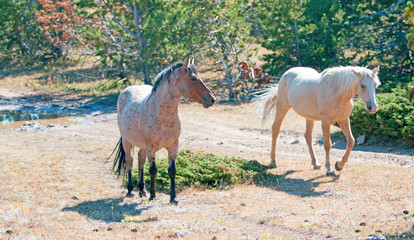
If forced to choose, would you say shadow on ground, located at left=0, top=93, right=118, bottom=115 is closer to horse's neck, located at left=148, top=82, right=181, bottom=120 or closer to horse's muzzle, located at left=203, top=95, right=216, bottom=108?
horse's neck, located at left=148, top=82, right=181, bottom=120

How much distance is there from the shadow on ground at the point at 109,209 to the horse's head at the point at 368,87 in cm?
429

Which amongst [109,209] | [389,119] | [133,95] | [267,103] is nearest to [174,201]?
[109,209]

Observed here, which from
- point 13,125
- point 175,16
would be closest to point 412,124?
point 175,16

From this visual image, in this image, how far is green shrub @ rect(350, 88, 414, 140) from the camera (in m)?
11.9

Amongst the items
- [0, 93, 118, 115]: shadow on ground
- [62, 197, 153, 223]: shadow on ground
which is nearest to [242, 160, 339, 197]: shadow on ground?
[62, 197, 153, 223]: shadow on ground

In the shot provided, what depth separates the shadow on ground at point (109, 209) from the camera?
6930 millimetres

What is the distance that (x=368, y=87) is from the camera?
8.65 metres

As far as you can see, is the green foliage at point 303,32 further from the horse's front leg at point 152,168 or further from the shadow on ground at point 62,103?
the horse's front leg at point 152,168

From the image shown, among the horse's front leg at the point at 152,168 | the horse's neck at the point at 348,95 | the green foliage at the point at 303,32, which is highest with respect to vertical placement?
the green foliage at the point at 303,32

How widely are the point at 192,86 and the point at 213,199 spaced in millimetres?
2066

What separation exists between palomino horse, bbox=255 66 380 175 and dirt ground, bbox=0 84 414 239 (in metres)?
0.82

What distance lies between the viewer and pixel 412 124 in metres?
11.7

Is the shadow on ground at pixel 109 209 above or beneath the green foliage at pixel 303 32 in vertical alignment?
beneath

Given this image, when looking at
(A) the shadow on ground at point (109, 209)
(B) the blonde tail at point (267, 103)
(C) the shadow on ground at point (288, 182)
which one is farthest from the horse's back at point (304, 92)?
(A) the shadow on ground at point (109, 209)
